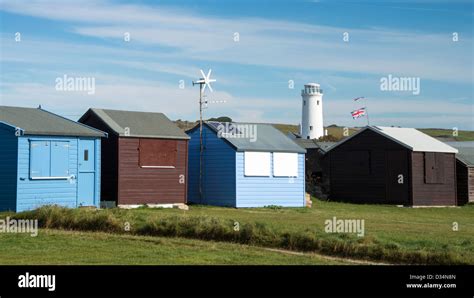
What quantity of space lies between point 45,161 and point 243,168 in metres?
11.2

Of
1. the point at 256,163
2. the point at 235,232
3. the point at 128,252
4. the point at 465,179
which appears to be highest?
the point at 256,163

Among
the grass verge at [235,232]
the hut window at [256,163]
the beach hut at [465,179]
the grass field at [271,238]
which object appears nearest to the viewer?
the grass field at [271,238]

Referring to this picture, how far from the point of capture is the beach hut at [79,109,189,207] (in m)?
33.7

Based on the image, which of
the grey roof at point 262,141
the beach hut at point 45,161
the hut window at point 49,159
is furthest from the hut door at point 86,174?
the grey roof at point 262,141

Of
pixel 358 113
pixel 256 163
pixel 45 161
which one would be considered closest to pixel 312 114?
pixel 358 113

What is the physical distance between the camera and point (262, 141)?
39406mm

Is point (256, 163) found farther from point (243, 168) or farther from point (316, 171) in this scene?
point (316, 171)

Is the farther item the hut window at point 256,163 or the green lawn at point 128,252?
the hut window at point 256,163

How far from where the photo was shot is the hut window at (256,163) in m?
37.8

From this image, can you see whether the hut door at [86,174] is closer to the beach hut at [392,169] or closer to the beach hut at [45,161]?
the beach hut at [45,161]

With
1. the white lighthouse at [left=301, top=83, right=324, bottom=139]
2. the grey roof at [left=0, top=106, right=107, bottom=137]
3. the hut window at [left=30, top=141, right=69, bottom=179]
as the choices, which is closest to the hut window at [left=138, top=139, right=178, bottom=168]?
the grey roof at [left=0, top=106, right=107, bottom=137]

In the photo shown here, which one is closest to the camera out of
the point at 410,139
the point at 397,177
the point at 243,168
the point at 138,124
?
the point at 138,124
